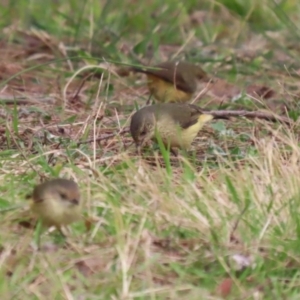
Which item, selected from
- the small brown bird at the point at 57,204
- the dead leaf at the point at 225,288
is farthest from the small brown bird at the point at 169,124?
the dead leaf at the point at 225,288

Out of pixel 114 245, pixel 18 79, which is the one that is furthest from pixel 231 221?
pixel 18 79

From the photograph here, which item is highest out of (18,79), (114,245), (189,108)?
(114,245)

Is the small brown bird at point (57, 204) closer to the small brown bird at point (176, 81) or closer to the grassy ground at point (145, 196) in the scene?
the grassy ground at point (145, 196)

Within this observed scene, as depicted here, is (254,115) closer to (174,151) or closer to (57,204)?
(174,151)

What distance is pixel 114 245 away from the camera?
13.6ft

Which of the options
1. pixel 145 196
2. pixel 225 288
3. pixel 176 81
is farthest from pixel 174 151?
pixel 225 288

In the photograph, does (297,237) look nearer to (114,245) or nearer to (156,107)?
(114,245)

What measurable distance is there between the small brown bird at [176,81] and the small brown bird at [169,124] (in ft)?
3.62

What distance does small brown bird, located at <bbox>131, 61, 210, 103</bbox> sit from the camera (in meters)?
A: 7.54

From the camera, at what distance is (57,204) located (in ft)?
14.0

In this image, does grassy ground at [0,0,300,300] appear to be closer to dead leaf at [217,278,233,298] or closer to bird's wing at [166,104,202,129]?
dead leaf at [217,278,233,298]

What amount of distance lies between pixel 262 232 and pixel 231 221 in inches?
6.9

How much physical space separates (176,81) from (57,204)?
3.39m

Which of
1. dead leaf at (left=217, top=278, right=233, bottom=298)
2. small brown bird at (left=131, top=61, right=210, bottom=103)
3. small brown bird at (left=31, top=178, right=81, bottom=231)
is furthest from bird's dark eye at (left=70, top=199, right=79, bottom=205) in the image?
small brown bird at (left=131, top=61, right=210, bottom=103)
